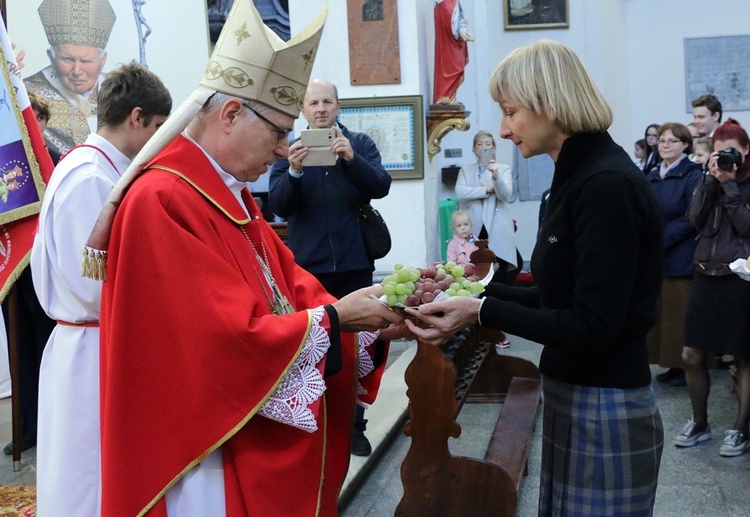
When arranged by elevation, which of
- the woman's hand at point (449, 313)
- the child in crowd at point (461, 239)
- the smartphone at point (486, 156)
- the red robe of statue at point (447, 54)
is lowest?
the child in crowd at point (461, 239)

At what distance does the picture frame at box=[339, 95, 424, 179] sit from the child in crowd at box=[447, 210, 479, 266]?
0.50 m

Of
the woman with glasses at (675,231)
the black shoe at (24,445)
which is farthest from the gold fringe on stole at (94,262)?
the woman with glasses at (675,231)

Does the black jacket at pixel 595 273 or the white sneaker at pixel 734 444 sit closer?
the black jacket at pixel 595 273

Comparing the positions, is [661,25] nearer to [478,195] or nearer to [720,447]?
[478,195]

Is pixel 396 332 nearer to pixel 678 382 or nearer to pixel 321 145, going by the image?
pixel 321 145

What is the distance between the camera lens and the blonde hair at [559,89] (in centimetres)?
198

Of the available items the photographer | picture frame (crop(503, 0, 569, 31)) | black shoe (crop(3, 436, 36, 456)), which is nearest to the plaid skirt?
the photographer

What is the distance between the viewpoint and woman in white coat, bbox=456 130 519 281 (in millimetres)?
7168

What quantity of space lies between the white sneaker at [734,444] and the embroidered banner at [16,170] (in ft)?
12.0

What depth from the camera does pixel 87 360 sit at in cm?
256

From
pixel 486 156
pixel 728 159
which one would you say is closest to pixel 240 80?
pixel 728 159

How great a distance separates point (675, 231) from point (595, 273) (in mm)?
3768

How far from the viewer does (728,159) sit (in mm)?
4242

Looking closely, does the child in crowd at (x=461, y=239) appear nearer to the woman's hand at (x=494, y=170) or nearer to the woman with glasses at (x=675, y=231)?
the woman's hand at (x=494, y=170)
